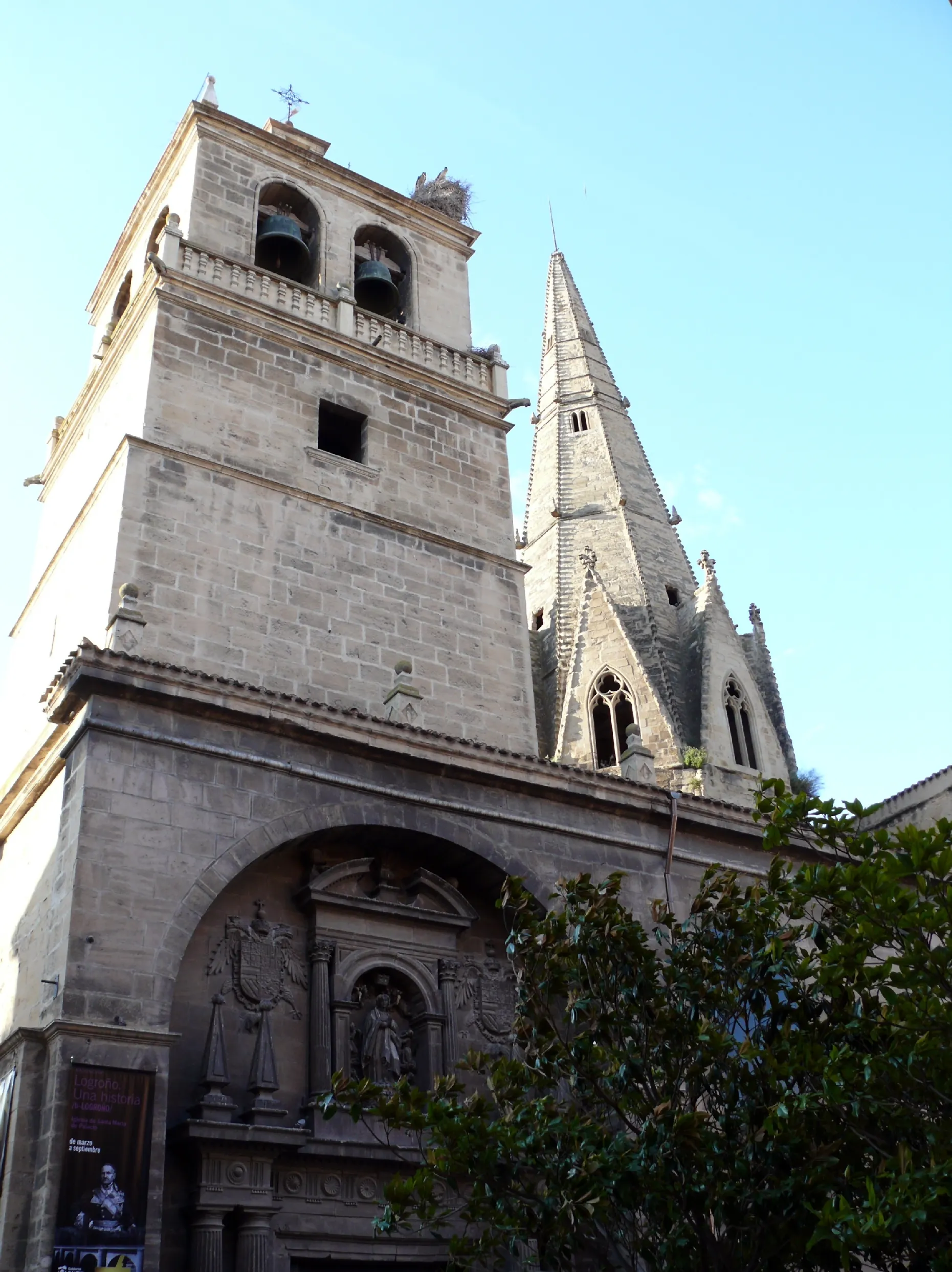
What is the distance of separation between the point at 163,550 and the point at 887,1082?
9397 mm

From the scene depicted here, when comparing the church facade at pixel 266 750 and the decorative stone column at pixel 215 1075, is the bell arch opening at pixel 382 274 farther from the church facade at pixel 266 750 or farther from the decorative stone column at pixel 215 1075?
the decorative stone column at pixel 215 1075

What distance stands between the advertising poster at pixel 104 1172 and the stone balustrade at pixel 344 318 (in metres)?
10.7

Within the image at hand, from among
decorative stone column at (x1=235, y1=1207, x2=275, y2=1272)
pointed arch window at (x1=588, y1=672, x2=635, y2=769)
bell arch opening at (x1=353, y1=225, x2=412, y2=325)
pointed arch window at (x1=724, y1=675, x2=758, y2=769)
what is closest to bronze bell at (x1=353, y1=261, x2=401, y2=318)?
bell arch opening at (x1=353, y1=225, x2=412, y2=325)

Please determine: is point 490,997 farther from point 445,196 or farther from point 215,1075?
point 445,196

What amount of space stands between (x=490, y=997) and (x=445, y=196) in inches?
538

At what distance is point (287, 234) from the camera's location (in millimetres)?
18344

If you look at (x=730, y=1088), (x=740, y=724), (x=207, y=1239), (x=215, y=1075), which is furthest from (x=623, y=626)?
(x=730, y=1088)

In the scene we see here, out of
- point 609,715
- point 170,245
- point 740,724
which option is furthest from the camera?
point 740,724

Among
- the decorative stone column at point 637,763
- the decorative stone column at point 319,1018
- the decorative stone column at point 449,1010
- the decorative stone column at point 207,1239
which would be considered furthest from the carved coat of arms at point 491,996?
the decorative stone column at point 207,1239

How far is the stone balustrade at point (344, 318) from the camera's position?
1708 cm

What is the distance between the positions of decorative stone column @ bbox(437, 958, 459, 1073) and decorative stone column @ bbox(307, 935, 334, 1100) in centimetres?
119

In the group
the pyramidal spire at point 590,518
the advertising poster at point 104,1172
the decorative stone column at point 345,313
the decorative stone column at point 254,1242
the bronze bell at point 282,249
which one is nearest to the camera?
the advertising poster at point 104,1172

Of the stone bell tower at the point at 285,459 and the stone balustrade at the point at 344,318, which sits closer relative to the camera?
the stone bell tower at the point at 285,459

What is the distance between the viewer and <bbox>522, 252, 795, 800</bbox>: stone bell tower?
2995 centimetres
